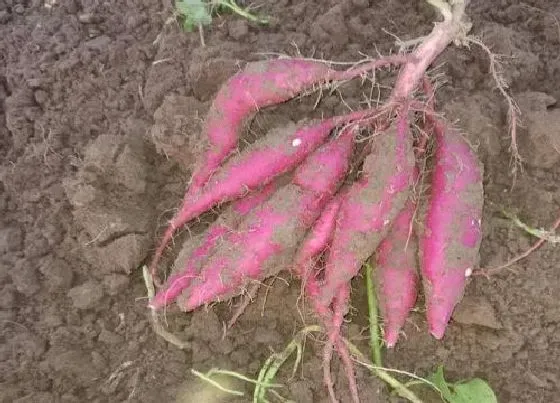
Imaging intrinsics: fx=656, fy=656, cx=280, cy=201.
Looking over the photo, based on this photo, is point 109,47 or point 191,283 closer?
point 191,283

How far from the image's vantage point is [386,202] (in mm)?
1325

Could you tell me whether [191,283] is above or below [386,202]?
below

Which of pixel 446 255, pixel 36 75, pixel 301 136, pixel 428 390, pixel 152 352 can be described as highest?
pixel 36 75

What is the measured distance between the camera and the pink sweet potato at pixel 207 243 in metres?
1.42

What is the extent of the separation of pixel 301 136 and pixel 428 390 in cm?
61

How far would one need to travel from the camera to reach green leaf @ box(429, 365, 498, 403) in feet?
4.31

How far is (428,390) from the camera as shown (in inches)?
55.1

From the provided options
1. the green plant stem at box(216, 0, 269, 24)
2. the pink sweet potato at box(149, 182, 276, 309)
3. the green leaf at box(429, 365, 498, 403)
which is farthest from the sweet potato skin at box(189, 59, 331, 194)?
the green leaf at box(429, 365, 498, 403)

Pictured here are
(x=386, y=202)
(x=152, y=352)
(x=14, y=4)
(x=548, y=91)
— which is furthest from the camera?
(x=14, y=4)

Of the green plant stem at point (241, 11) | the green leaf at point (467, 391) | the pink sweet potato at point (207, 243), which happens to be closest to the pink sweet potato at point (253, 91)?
the pink sweet potato at point (207, 243)

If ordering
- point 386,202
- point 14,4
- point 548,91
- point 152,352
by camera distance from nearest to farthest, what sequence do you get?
1. point 386,202
2. point 152,352
3. point 548,91
4. point 14,4

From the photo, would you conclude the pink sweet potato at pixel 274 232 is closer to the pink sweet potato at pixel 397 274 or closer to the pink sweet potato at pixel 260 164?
the pink sweet potato at pixel 260 164

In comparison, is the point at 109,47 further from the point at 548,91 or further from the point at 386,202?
the point at 548,91

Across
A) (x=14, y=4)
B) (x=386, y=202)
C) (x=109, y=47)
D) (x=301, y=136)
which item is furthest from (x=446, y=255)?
(x=14, y=4)
